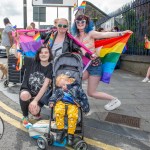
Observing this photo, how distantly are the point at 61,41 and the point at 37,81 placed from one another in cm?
76

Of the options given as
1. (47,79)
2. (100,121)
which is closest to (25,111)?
(47,79)

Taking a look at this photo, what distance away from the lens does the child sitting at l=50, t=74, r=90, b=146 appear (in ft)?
12.4

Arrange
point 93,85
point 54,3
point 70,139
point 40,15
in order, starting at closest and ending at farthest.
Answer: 1. point 70,139
2. point 93,85
3. point 54,3
4. point 40,15

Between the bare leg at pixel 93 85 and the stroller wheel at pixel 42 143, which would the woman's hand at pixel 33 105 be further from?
the bare leg at pixel 93 85

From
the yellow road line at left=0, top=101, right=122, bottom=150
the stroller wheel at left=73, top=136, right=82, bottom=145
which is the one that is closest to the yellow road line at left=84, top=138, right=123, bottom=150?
the yellow road line at left=0, top=101, right=122, bottom=150

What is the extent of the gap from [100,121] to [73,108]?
1.31m

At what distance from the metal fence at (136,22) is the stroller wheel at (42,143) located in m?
7.65

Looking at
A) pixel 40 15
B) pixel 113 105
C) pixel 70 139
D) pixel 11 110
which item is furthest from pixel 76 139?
pixel 40 15

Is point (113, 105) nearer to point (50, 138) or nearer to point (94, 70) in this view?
point (94, 70)

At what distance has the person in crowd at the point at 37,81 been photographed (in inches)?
176

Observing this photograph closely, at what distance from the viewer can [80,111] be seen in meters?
4.06

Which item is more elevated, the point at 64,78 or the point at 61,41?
the point at 61,41

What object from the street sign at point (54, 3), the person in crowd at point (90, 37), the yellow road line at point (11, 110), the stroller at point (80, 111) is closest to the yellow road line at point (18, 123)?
the yellow road line at point (11, 110)

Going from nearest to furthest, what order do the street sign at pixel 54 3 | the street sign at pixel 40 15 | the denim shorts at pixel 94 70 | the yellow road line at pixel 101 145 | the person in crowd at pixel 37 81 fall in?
the yellow road line at pixel 101 145, the person in crowd at pixel 37 81, the denim shorts at pixel 94 70, the street sign at pixel 54 3, the street sign at pixel 40 15
